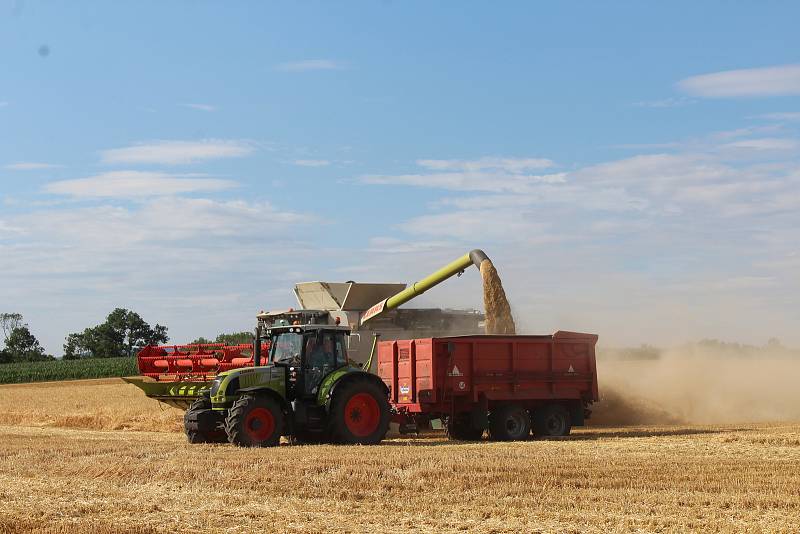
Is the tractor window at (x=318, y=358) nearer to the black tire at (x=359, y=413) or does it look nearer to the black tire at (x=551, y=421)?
the black tire at (x=359, y=413)

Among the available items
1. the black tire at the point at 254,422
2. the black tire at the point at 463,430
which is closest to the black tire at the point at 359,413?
the black tire at the point at 254,422

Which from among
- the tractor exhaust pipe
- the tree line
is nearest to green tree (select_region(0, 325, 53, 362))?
the tree line

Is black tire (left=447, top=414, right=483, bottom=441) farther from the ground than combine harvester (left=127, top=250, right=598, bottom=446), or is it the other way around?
combine harvester (left=127, top=250, right=598, bottom=446)

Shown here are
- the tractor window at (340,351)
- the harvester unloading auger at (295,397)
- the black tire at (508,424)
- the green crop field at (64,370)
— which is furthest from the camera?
the green crop field at (64,370)

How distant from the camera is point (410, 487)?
10906mm

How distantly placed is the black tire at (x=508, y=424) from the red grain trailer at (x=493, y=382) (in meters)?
0.02

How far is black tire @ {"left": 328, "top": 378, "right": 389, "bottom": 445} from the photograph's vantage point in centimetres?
1698

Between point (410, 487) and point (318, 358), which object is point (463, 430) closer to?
point (318, 358)

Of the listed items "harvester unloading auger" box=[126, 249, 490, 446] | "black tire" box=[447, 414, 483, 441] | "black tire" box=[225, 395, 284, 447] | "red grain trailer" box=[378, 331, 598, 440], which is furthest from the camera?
"black tire" box=[447, 414, 483, 441]

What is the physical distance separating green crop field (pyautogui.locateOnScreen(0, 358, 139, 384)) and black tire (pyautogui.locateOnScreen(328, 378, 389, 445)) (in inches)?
1866

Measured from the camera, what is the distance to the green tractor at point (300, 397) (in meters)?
16.7

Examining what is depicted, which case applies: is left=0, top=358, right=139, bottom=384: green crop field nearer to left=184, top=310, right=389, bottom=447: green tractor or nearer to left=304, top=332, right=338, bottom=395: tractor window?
left=184, top=310, right=389, bottom=447: green tractor

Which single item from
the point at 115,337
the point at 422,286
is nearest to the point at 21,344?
the point at 115,337

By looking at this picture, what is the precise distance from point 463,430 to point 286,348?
13.9ft
